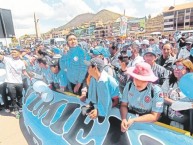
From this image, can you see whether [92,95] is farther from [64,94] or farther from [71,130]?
[64,94]

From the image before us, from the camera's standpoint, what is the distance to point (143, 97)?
84.7 inches

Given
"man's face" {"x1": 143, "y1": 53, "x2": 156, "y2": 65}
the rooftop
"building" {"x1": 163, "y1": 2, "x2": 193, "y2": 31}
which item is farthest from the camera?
the rooftop

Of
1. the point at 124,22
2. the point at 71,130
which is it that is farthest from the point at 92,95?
the point at 124,22

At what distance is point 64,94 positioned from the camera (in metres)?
3.31

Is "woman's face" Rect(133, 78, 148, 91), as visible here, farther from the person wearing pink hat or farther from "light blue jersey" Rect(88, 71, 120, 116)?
"light blue jersey" Rect(88, 71, 120, 116)

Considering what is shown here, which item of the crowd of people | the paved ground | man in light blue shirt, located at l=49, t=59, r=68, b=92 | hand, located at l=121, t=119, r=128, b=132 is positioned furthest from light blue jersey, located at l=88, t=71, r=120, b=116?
the paved ground

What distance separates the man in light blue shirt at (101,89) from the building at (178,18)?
76.9m

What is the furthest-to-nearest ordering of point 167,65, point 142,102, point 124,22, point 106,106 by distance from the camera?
point 124,22, point 167,65, point 106,106, point 142,102

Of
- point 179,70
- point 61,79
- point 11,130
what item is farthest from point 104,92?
point 11,130

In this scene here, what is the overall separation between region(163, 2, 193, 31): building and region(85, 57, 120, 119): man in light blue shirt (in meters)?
76.9

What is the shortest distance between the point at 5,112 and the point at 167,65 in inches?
160

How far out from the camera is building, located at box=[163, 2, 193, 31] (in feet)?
242

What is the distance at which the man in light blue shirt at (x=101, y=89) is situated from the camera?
90.3 inches

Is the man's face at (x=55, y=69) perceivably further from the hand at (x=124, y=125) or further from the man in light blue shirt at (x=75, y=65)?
the hand at (x=124, y=125)
